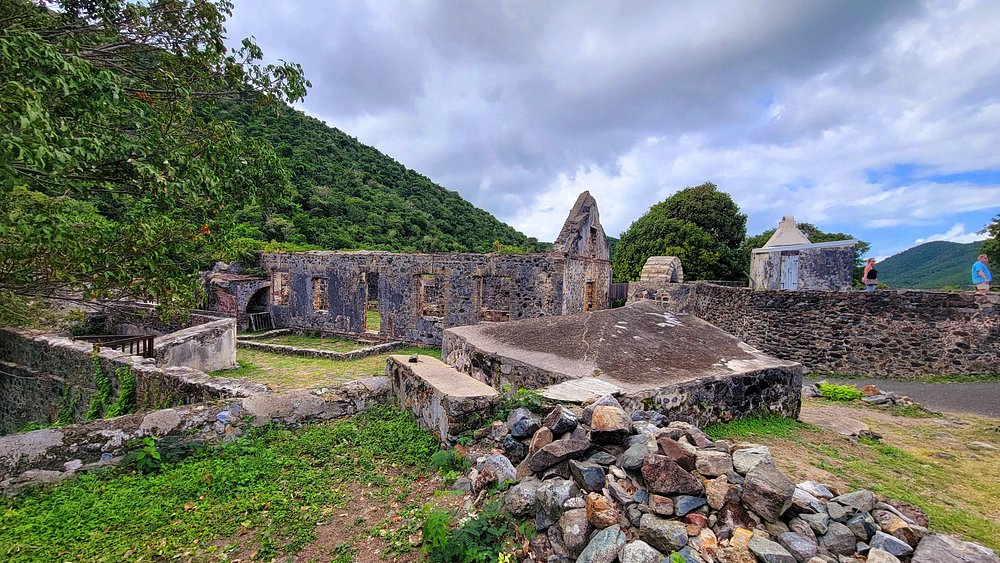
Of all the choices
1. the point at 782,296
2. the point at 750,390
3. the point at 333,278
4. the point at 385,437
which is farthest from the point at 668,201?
the point at 385,437

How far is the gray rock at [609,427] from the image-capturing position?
2.73 m

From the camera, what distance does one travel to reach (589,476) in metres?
2.45

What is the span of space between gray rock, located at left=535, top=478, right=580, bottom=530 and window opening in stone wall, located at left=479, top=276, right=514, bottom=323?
1021 cm

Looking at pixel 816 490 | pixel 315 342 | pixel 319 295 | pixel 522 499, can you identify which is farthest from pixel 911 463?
pixel 319 295

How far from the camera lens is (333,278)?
15117mm

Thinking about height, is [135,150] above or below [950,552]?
above

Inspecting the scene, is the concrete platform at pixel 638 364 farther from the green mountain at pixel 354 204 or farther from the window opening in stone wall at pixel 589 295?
the green mountain at pixel 354 204

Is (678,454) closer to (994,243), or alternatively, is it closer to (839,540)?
(839,540)

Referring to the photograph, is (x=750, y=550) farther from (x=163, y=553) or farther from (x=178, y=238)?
(x=178, y=238)

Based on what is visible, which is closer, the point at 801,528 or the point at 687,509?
the point at 801,528

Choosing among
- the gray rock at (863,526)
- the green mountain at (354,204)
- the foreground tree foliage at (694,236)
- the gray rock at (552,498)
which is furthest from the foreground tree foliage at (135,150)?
the foreground tree foliage at (694,236)

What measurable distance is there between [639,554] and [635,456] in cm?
60

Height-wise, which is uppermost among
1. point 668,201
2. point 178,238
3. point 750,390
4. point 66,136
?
point 668,201

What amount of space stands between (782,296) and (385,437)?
1188 cm
